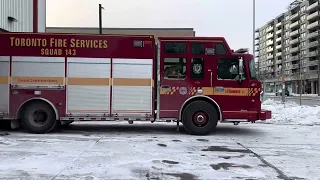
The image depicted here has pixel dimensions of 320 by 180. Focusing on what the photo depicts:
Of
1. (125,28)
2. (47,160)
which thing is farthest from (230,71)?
(125,28)

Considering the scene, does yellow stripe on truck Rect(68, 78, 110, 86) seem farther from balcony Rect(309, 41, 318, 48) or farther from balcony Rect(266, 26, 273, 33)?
balcony Rect(266, 26, 273, 33)

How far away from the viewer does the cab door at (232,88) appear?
1258cm

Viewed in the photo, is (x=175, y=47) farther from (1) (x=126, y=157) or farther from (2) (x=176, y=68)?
(1) (x=126, y=157)

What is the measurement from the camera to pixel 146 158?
346 inches

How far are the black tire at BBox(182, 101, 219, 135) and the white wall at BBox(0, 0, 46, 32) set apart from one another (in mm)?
8727

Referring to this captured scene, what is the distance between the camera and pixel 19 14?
59.6ft

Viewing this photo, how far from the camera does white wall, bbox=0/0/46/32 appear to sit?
16261 millimetres

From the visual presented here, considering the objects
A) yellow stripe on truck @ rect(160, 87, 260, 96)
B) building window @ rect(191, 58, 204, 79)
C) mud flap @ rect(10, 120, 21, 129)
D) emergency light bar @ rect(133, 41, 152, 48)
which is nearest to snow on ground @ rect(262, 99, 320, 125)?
yellow stripe on truck @ rect(160, 87, 260, 96)

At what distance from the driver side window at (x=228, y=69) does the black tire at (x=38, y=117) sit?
5.57 m

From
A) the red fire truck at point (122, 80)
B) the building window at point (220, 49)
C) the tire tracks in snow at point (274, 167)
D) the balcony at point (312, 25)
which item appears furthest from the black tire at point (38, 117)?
the balcony at point (312, 25)

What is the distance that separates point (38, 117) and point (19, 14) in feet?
24.7

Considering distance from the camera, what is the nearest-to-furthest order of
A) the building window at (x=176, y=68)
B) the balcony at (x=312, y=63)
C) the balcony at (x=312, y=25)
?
1. the building window at (x=176, y=68)
2. the balcony at (x=312, y=25)
3. the balcony at (x=312, y=63)

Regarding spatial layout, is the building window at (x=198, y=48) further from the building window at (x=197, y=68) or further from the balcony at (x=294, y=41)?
the balcony at (x=294, y=41)

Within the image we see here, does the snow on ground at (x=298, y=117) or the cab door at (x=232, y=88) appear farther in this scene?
the snow on ground at (x=298, y=117)
